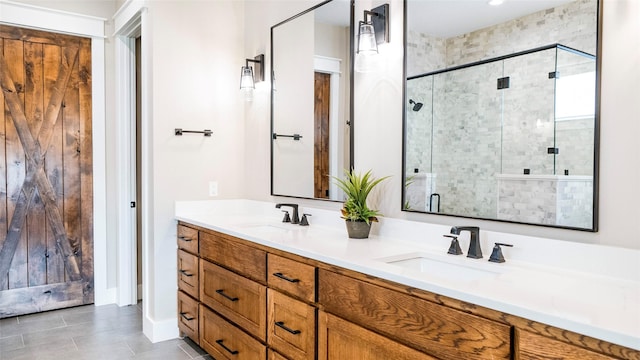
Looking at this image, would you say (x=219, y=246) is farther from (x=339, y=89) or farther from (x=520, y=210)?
(x=520, y=210)

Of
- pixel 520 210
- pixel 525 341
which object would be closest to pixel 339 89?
pixel 520 210

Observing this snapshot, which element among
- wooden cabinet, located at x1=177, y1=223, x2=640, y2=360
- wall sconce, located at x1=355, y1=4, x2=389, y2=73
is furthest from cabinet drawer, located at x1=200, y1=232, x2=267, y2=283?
wall sconce, located at x1=355, y1=4, x2=389, y2=73

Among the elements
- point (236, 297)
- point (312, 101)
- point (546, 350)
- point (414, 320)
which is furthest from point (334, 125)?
point (546, 350)

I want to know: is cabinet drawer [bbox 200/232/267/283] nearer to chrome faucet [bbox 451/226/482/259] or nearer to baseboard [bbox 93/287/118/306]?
chrome faucet [bbox 451/226/482/259]

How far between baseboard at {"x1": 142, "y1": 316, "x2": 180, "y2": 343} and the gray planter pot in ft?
5.58

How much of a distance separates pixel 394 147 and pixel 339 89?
A: 1.80 ft

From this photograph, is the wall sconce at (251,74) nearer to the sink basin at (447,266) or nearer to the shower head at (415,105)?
the shower head at (415,105)

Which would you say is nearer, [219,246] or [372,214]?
[372,214]

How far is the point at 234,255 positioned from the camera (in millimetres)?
2434

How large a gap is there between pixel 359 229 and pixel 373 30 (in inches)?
38.7

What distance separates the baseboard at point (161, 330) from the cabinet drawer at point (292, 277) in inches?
55.1

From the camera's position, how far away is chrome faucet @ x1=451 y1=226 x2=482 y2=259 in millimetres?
1743

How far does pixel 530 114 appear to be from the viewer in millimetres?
1669

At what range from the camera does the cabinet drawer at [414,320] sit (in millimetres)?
1190
